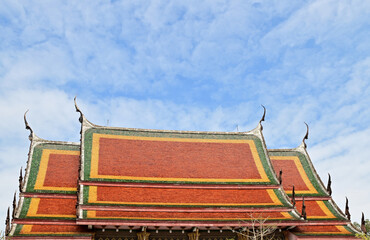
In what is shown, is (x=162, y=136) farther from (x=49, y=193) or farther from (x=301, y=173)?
(x=301, y=173)

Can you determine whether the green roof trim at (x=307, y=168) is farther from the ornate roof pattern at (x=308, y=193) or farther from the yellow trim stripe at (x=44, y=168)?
the yellow trim stripe at (x=44, y=168)

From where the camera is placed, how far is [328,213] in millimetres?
22703

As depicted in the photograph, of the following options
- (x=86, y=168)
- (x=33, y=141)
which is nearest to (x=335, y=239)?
(x=86, y=168)

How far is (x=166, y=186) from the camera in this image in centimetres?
2211

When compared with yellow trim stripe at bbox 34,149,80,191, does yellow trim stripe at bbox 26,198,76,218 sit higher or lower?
lower

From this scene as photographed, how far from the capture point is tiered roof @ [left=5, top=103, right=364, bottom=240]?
1906 centimetres

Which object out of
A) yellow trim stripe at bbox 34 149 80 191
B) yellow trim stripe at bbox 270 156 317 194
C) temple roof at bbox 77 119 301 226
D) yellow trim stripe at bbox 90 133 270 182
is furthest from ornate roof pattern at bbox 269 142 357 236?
yellow trim stripe at bbox 34 149 80 191

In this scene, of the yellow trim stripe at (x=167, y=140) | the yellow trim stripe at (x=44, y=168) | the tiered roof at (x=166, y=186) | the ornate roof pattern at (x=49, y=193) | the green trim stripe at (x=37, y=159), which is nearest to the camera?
the ornate roof pattern at (x=49, y=193)

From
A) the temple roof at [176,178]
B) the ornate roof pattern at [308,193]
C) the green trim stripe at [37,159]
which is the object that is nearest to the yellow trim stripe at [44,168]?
the green trim stripe at [37,159]

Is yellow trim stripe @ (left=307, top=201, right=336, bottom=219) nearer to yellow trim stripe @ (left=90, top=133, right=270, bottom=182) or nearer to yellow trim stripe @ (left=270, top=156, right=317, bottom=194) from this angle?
yellow trim stripe @ (left=270, top=156, right=317, bottom=194)

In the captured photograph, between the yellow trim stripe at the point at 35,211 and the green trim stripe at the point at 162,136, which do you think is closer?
the yellow trim stripe at the point at 35,211

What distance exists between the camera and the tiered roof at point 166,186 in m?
19.1

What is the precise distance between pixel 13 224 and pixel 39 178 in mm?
3960

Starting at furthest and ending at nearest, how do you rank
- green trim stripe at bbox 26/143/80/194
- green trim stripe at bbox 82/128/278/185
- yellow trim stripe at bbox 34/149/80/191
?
green trim stripe at bbox 82/128/278/185 < yellow trim stripe at bbox 34/149/80/191 < green trim stripe at bbox 26/143/80/194
